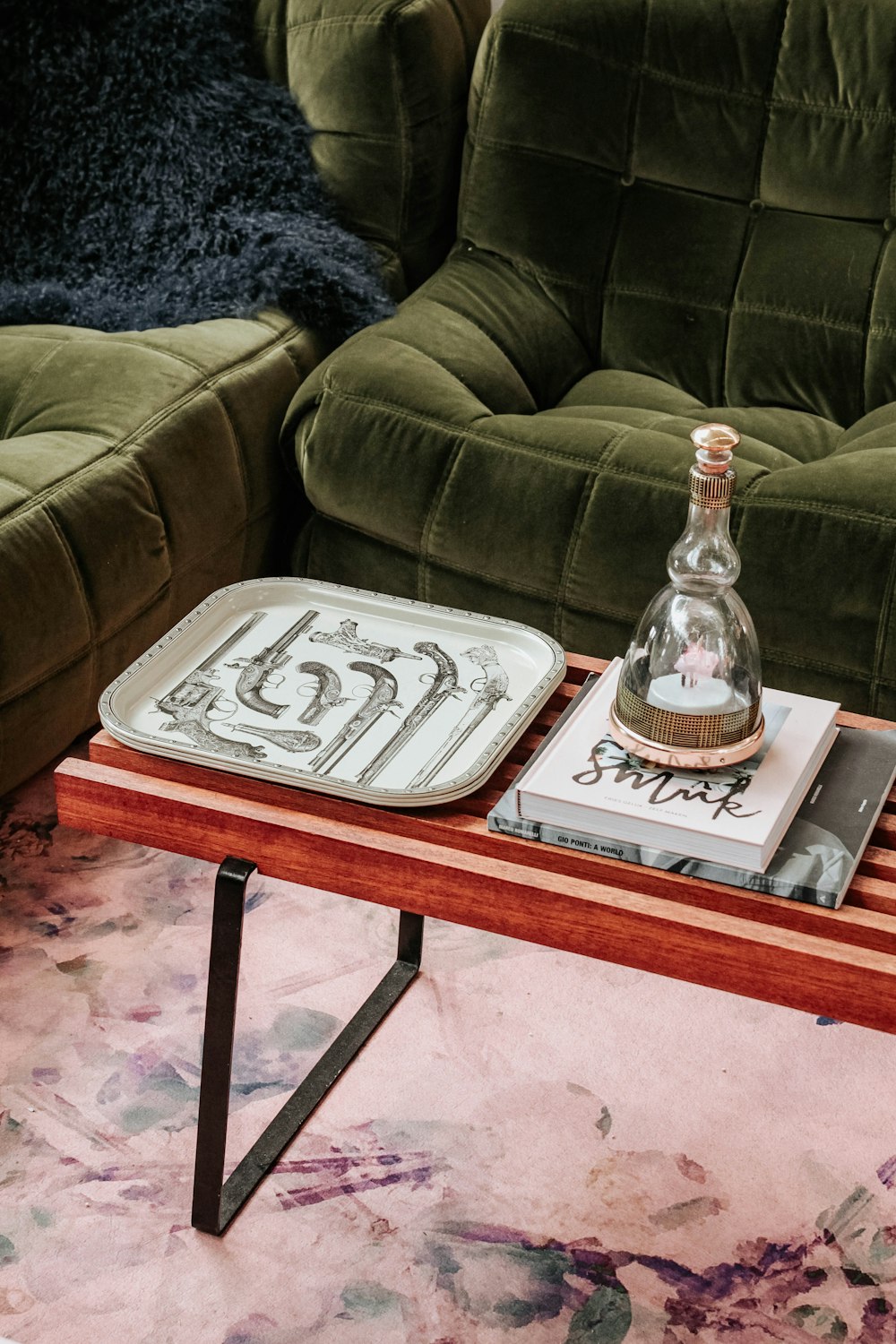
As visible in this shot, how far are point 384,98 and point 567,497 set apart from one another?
0.80m

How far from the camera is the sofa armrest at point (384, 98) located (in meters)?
2.03

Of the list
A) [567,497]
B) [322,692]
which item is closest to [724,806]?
[322,692]

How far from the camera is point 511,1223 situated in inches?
45.5

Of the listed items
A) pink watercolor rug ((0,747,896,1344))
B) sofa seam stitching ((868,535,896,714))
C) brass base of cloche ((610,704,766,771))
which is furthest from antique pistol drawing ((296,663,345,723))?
sofa seam stitching ((868,535,896,714))

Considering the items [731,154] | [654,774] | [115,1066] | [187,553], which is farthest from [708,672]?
[731,154]

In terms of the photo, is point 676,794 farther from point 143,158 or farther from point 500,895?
point 143,158

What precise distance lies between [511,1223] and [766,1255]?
211mm

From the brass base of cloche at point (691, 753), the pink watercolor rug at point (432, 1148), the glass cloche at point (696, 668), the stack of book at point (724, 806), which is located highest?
the glass cloche at point (696, 668)

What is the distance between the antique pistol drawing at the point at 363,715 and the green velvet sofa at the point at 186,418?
505 millimetres

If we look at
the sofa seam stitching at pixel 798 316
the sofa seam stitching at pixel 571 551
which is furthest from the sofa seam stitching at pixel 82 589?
the sofa seam stitching at pixel 798 316

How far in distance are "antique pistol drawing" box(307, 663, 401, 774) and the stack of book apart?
0.15m

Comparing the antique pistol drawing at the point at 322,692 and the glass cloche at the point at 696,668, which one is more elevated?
the glass cloche at the point at 696,668

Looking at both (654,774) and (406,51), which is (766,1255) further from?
(406,51)

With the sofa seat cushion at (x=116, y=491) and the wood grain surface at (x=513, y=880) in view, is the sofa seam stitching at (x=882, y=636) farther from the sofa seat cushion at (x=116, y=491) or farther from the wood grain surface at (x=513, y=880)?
the sofa seat cushion at (x=116, y=491)
